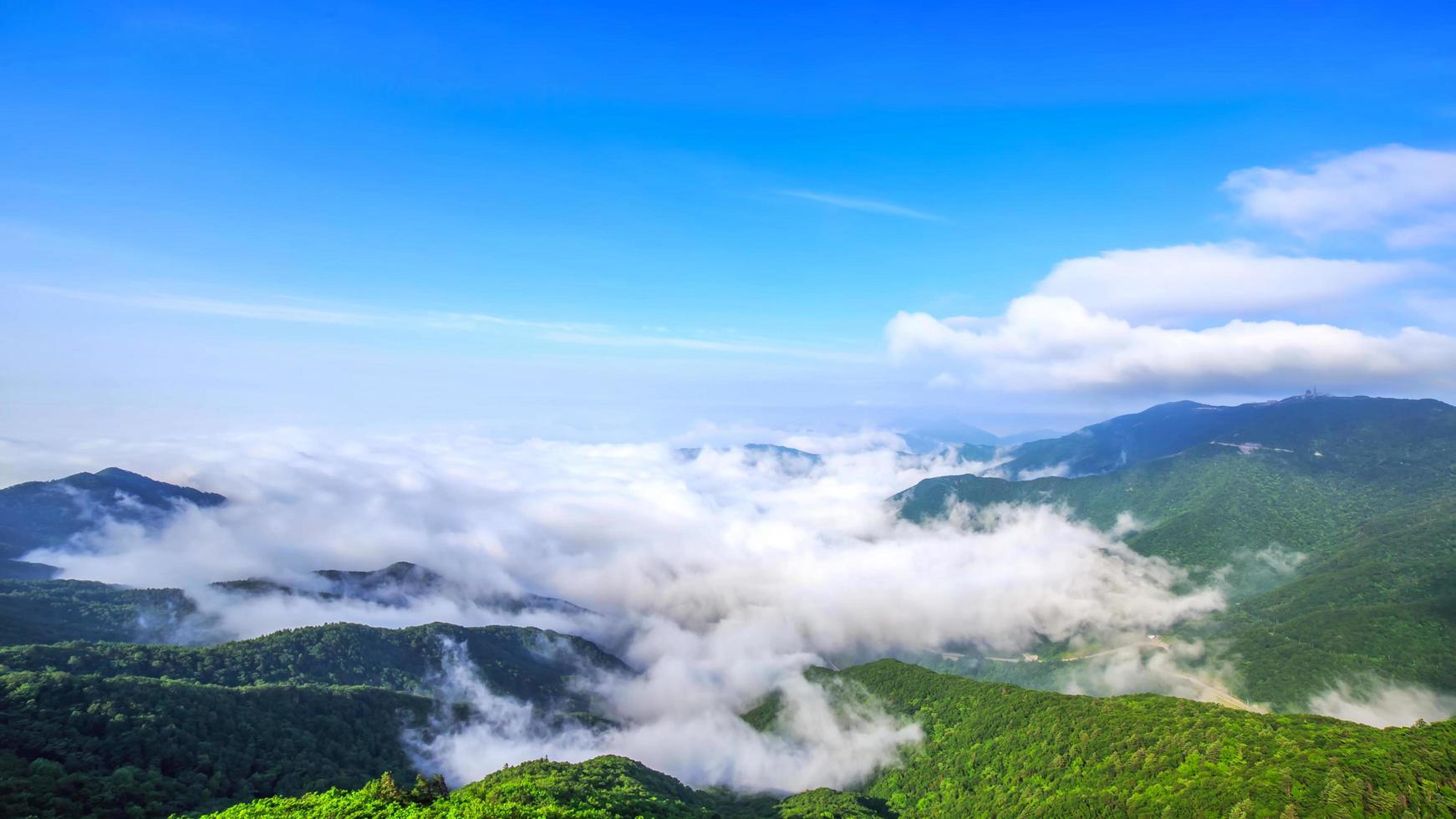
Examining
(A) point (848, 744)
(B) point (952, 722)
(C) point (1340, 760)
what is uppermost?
(C) point (1340, 760)

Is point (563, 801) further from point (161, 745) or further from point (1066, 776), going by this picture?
point (1066, 776)

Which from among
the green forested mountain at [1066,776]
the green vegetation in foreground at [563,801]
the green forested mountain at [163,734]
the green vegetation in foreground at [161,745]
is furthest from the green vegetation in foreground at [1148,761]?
the green vegetation in foreground at [161,745]

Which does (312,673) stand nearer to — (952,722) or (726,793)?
(726,793)

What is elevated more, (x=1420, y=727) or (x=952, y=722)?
(x=1420, y=727)

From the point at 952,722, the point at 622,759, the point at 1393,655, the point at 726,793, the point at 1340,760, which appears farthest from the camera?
the point at 1393,655

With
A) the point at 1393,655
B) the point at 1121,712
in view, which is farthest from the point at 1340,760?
the point at 1393,655

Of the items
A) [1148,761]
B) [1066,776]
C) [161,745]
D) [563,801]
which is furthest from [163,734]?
[1148,761]

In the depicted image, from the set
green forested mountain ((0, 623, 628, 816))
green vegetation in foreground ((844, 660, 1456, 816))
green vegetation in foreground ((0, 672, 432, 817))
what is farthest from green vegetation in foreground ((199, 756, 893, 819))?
green forested mountain ((0, 623, 628, 816))
